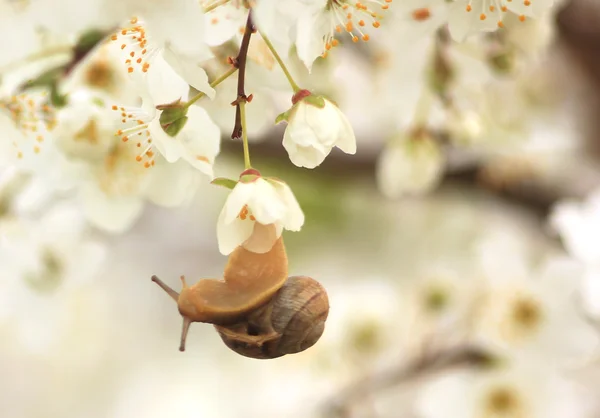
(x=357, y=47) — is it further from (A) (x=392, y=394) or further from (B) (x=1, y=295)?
(A) (x=392, y=394)

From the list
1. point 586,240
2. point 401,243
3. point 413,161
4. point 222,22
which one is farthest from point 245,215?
point 401,243

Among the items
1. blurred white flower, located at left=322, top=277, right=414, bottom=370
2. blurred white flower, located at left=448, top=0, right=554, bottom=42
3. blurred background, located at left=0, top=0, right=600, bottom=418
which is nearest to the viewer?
blurred white flower, located at left=448, top=0, right=554, bottom=42

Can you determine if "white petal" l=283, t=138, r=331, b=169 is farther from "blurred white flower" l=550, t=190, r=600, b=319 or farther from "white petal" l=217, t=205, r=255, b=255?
"blurred white flower" l=550, t=190, r=600, b=319

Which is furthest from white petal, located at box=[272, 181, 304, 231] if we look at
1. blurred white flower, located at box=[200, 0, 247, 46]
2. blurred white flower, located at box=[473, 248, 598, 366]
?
blurred white flower, located at box=[473, 248, 598, 366]

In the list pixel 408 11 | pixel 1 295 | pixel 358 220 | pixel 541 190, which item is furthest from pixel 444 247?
pixel 408 11

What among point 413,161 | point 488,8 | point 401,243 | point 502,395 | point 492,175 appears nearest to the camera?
point 488,8

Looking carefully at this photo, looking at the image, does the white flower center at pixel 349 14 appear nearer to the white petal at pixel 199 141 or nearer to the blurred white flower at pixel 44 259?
the white petal at pixel 199 141

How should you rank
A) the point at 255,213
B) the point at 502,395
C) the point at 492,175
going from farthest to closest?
the point at 492,175 < the point at 502,395 < the point at 255,213

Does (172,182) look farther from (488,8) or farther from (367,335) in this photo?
(367,335)
